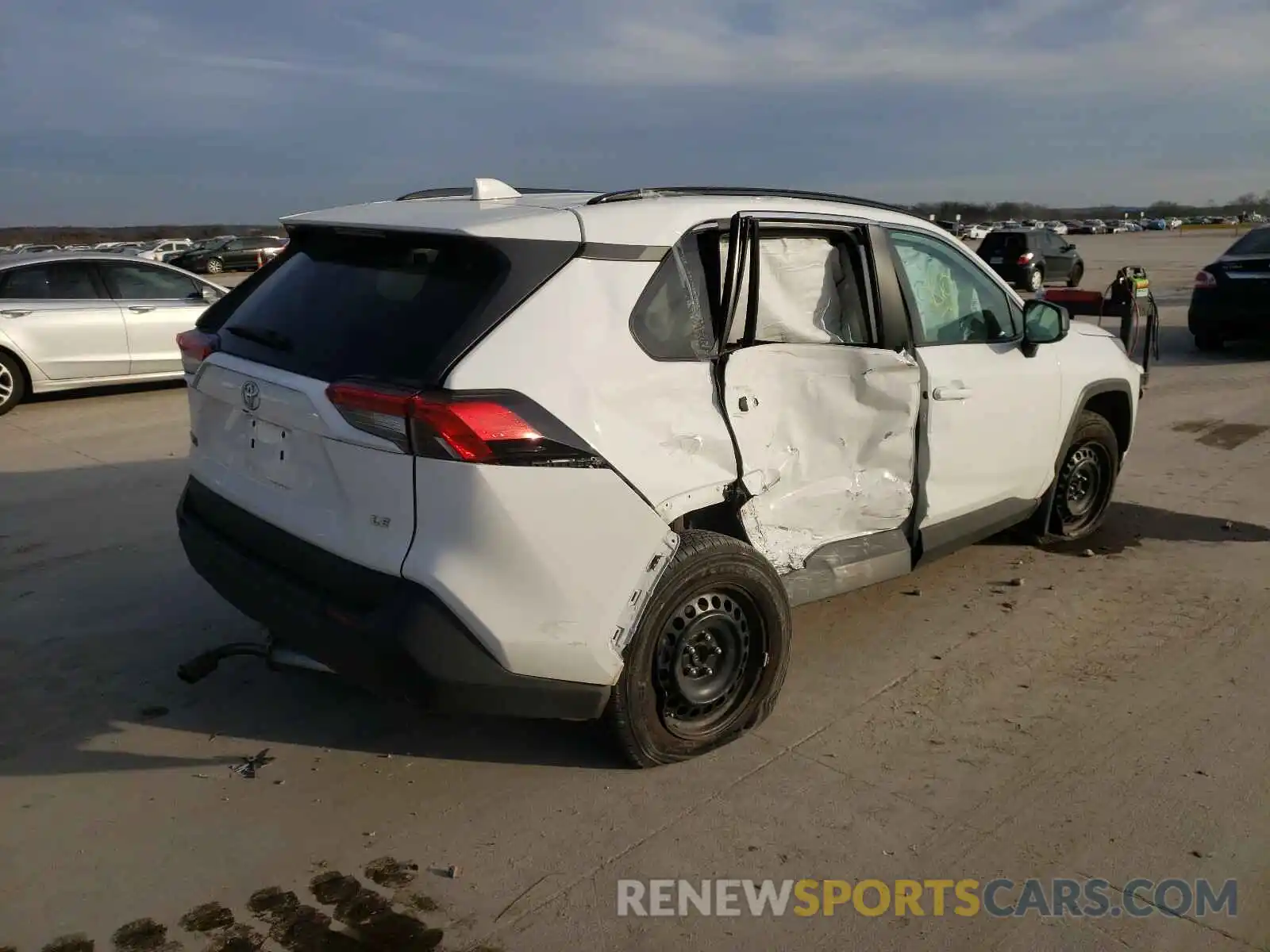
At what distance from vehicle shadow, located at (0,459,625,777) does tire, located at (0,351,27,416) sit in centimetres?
507

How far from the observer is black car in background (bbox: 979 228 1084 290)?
77.3 ft

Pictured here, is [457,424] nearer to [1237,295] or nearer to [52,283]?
[52,283]

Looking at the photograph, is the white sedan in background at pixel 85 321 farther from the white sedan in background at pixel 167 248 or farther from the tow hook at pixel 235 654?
the white sedan in background at pixel 167 248

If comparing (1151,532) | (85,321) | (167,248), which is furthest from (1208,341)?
(167,248)

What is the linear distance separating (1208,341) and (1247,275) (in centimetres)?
114

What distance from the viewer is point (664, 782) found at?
3.48 metres

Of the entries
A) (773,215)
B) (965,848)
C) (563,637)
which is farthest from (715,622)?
(773,215)

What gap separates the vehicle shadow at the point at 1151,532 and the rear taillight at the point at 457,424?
3743 millimetres

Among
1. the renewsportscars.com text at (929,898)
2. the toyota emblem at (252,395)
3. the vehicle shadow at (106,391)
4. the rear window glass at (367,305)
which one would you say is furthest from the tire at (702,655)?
the vehicle shadow at (106,391)

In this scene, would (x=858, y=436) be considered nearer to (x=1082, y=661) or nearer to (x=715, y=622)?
(x=715, y=622)

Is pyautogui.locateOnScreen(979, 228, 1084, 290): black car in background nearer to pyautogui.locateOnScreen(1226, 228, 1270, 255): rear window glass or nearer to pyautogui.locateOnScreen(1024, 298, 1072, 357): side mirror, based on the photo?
pyautogui.locateOnScreen(1226, 228, 1270, 255): rear window glass

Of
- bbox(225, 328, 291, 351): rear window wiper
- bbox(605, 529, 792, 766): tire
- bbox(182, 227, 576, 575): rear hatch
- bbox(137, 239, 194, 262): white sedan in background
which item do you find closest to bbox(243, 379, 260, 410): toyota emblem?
bbox(182, 227, 576, 575): rear hatch

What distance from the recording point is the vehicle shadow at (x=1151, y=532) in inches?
229

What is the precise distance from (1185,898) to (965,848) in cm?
59
